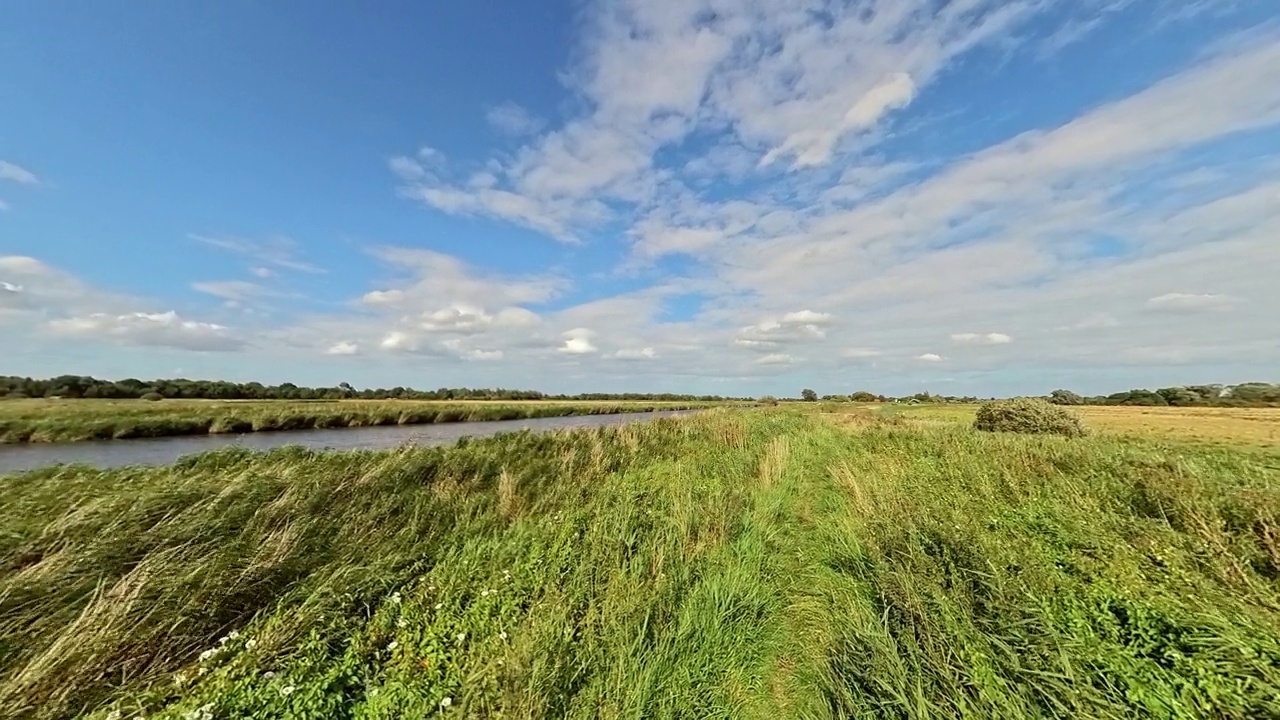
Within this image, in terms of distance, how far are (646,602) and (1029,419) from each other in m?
27.6

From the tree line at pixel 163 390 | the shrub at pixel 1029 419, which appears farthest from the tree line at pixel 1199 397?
the tree line at pixel 163 390

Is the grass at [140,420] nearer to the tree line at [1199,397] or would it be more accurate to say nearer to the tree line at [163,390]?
the tree line at [163,390]

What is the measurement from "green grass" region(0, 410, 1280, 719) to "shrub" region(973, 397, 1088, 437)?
59.0 ft

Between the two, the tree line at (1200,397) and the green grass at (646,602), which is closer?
the green grass at (646,602)

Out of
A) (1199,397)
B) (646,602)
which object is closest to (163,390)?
(646,602)

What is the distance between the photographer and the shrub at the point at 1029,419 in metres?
22.8

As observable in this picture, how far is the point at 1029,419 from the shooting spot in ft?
78.6

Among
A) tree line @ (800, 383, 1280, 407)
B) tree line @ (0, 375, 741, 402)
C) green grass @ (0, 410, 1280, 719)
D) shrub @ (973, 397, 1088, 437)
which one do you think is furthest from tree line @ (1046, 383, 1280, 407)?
tree line @ (0, 375, 741, 402)

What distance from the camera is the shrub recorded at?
22844mm

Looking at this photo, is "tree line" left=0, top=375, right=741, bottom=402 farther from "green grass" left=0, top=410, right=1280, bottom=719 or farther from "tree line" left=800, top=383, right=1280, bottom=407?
"tree line" left=800, top=383, right=1280, bottom=407

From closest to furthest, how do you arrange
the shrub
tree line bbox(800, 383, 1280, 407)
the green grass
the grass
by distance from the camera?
the green grass
the shrub
the grass
tree line bbox(800, 383, 1280, 407)

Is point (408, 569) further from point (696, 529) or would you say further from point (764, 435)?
point (764, 435)

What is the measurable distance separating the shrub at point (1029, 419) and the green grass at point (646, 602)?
709 inches

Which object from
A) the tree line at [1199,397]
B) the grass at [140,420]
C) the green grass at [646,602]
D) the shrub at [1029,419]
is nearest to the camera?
the green grass at [646,602]
